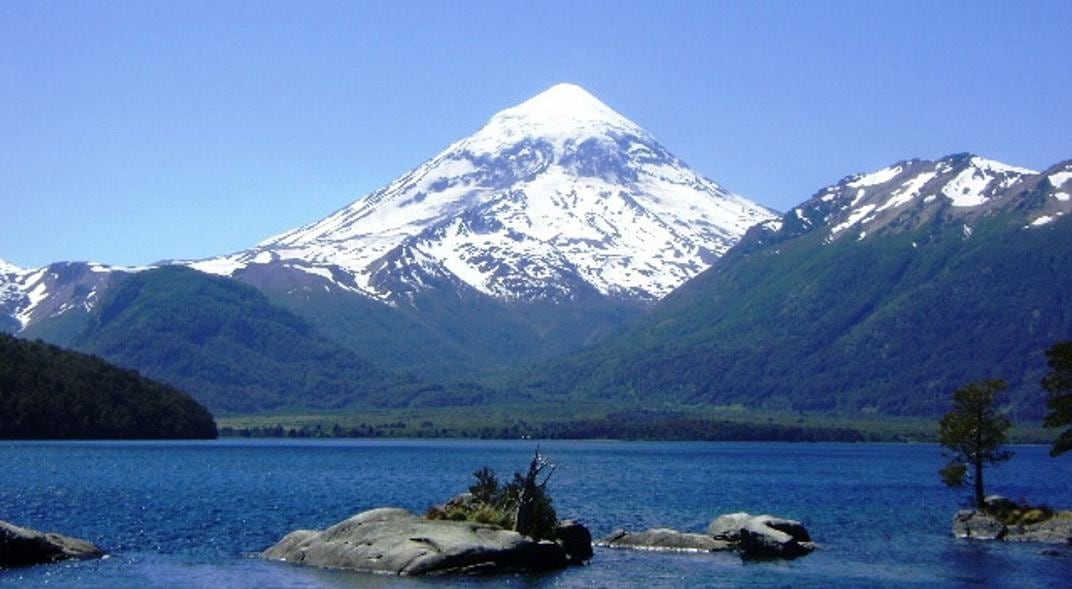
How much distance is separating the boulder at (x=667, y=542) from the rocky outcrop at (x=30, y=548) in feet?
82.6

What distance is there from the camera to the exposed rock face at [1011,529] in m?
78.9

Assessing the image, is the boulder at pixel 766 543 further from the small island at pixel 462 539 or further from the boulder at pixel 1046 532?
the boulder at pixel 1046 532

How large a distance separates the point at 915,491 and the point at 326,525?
62.1 m

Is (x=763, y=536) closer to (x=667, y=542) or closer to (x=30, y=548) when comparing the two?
(x=667, y=542)

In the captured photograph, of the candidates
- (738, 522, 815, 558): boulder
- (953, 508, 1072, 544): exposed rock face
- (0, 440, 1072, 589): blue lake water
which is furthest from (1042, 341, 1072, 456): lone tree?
(738, 522, 815, 558): boulder

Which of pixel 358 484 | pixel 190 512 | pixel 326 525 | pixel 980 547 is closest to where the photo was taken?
pixel 980 547

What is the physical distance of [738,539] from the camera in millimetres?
72812

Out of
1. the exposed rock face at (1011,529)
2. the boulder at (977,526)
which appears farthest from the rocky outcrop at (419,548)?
the exposed rock face at (1011,529)

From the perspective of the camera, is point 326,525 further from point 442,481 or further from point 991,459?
point 442,481

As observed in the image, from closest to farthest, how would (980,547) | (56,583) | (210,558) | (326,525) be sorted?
(56,583)
(210,558)
(980,547)
(326,525)

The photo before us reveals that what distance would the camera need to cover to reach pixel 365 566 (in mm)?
62406

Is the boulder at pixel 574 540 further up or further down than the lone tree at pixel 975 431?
further down

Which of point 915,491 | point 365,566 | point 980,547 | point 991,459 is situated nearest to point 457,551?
point 365,566

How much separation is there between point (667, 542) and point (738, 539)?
3.43 meters
